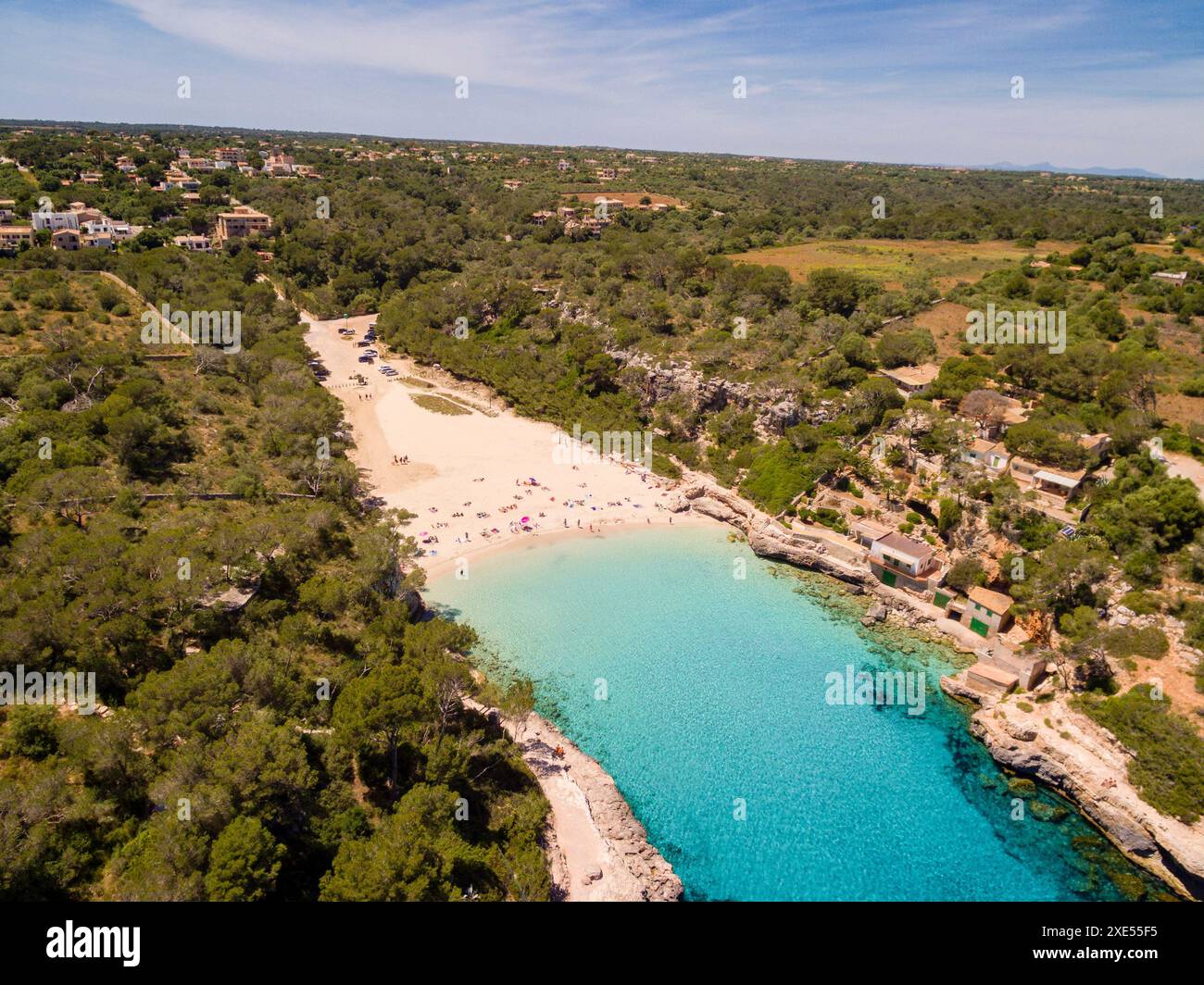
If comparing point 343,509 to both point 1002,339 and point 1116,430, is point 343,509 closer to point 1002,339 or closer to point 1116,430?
point 1116,430

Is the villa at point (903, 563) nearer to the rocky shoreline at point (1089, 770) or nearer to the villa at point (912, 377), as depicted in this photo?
the rocky shoreline at point (1089, 770)

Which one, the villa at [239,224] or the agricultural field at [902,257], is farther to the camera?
the villa at [239,224]

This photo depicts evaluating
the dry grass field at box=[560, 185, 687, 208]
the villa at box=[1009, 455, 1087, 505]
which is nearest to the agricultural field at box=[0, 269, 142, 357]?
the villa at box=[1009, 455, 1087, 505]

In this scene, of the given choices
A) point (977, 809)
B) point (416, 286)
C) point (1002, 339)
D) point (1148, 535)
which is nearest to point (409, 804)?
point (977, 809)

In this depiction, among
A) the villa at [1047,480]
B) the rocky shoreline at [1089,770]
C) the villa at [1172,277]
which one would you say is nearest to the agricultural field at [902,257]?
the villa at [1172,277]

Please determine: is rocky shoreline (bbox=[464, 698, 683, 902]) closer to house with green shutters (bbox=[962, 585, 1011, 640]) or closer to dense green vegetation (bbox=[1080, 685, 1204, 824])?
dense green vegetation (bbox=[1080, 685, 1204, 824])

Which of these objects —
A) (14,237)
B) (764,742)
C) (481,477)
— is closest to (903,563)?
(764,742)
